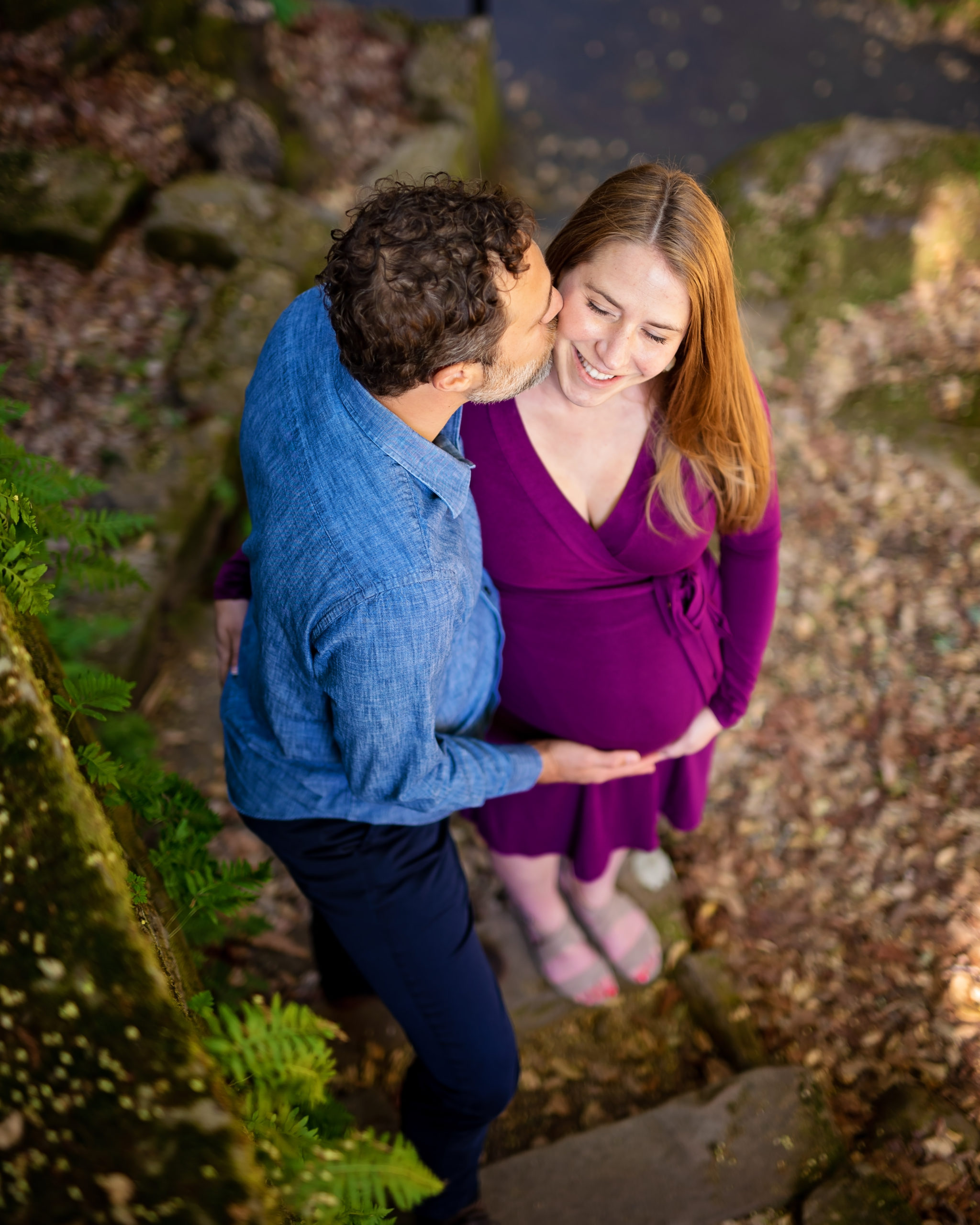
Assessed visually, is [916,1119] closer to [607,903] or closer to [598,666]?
[607,903]

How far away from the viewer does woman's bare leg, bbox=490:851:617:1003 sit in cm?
306

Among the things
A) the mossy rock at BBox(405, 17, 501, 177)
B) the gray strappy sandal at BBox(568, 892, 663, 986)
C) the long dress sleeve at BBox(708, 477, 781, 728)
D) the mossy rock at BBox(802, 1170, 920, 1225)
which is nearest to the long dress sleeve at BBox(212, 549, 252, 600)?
the long dress sleeve at BBox(708, 477, 781, 728)

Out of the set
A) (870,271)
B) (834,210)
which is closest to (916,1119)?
(870,271)

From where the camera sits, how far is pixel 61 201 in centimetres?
512

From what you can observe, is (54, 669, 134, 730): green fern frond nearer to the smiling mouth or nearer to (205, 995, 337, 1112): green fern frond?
(205, 995, 337, 1112): green fern frond

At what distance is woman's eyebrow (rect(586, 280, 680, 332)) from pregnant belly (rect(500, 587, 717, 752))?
0.73 meters

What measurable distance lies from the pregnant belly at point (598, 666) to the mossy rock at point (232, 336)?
2.74 metres

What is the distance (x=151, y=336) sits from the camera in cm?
498

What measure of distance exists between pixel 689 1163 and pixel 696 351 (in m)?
2.45

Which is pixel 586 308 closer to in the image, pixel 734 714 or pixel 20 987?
pixel 734 714

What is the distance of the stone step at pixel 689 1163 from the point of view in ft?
8.54

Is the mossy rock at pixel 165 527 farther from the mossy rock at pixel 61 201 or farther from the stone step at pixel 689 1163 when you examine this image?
the stone step at pixel 689 1163

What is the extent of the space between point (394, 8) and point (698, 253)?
7681 mm

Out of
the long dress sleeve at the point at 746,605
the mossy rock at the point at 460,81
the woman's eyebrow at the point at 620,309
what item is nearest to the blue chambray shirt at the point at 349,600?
the woman's eyebrow at the point at 620,309
